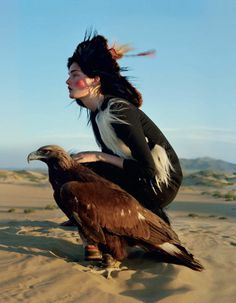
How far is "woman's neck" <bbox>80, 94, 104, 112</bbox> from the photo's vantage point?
5.55m

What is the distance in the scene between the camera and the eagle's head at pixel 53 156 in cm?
482

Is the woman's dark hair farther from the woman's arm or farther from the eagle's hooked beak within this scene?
the eagle's hooked beak

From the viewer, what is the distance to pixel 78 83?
18.3 ft

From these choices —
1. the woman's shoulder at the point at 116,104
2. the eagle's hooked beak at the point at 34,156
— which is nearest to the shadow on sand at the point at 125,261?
the eagle's hooked beak at the point at 34,156

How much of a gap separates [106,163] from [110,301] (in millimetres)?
1761

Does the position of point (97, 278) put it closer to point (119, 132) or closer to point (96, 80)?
point (119, 132)

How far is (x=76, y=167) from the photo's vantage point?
15.8 ft

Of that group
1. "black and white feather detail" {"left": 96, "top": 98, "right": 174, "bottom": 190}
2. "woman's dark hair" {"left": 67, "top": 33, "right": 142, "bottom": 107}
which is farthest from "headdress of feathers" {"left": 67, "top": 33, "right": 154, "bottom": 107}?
"black and white feather detail" {"left": 96, "top": 98, "right": 174, "bottom": 190}

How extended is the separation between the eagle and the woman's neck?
35.1 inches

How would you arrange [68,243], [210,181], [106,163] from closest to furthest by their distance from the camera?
[106,163]
[68,243]
[210,181]

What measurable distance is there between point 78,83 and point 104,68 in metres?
0.34

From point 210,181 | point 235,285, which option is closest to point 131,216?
point 235,285

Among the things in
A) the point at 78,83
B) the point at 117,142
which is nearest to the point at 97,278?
the point at 117,142

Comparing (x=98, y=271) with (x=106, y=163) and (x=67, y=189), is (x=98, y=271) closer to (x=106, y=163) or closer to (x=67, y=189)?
(x=67, y=189)
